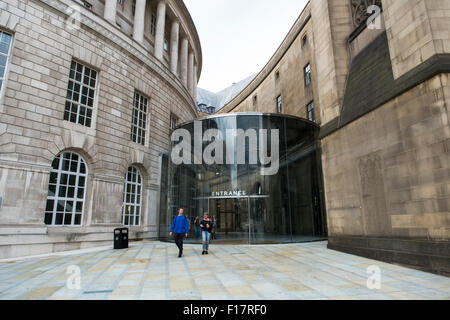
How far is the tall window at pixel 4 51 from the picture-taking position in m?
11.7

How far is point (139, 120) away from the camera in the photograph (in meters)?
18.5

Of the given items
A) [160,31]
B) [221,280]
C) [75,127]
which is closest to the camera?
[221,280]

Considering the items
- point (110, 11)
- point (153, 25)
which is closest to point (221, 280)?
point (110, 11)

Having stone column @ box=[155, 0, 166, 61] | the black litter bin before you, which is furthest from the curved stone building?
the black litter bin

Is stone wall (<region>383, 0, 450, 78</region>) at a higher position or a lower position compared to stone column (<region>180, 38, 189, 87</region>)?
lower

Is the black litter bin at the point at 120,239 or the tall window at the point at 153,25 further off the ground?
the tall window at the point at 153,25

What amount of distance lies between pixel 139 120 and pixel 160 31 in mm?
8751

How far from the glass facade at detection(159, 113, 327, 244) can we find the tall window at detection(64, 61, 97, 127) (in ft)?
19.0

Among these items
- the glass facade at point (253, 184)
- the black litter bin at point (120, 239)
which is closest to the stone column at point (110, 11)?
the glass facade at point (253, 184)

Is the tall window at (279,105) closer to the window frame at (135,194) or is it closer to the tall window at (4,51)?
the window frame at (135,194)

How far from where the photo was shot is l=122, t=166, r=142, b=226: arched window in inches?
659

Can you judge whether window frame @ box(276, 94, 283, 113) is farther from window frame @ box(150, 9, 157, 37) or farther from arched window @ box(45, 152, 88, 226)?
arched window @ box(45, 152, 88, 226)

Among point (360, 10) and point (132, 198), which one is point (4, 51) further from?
point (360, 10)

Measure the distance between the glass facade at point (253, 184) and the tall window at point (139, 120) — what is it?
418 cm
